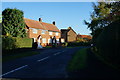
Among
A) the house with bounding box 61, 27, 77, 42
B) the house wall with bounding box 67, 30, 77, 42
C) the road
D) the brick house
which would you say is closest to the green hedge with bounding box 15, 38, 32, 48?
the road

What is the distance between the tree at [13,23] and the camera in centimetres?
3950

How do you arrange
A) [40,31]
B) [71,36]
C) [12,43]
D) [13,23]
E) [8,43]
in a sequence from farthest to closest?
[71,36] < [40,31] < [13,23] < [12,43] < [8,43]

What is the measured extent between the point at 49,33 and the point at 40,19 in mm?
7222

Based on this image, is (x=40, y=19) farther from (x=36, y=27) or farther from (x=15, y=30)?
(x=15, y=30)

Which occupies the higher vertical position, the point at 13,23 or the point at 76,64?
the point at 13,23

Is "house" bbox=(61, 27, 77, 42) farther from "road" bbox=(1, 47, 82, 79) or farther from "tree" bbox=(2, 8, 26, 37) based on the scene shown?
"road" bbox=(1, 47, 82, 79)

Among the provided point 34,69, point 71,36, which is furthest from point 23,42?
point 71,36

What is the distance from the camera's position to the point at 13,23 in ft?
131

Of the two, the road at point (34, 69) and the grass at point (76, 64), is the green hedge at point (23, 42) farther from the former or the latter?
the grass at point (76, 64)

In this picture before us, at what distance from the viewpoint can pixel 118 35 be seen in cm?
1034

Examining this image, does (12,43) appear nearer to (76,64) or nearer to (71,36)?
(76,64)

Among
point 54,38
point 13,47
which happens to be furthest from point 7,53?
point 54,38

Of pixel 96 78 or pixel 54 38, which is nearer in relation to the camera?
pixel 96 78

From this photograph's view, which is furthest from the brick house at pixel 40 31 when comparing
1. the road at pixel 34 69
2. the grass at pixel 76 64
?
the road at pixel 34 69
